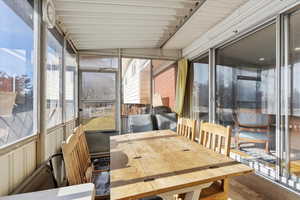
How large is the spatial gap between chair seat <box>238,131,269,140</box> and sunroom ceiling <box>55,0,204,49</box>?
219cm

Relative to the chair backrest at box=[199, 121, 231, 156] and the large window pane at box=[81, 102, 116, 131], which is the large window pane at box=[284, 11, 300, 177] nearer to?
the chair backrest at box=[199, 121, 231, 156]

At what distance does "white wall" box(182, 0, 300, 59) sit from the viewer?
1939mm

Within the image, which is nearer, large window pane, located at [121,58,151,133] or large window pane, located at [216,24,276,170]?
large window pane, located at [216,24,276,170]

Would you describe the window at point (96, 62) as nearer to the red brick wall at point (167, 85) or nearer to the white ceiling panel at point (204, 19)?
the red brick wall at point (167, 85)

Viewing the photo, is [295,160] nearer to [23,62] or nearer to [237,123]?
[237,123]

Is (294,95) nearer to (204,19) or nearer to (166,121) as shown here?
(204,19)

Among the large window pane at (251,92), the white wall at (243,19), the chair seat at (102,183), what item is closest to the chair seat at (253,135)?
the large window pane at (251,92)

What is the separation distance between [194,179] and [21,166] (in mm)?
1421

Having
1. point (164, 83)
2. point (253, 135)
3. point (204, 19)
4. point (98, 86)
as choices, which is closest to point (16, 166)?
point (98, 86)

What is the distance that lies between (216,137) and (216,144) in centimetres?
8

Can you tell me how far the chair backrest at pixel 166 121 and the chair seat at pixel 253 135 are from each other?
1.54 metres

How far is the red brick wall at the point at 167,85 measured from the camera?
15.0 feet

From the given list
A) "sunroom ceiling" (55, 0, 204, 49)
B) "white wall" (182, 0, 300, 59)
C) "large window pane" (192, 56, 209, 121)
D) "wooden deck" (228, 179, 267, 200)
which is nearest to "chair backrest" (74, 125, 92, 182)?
"sunroom ceiling" (55, 0, 204, 49)

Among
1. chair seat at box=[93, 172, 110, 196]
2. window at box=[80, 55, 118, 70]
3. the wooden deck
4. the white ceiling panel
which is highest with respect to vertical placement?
the white ceiling panel
